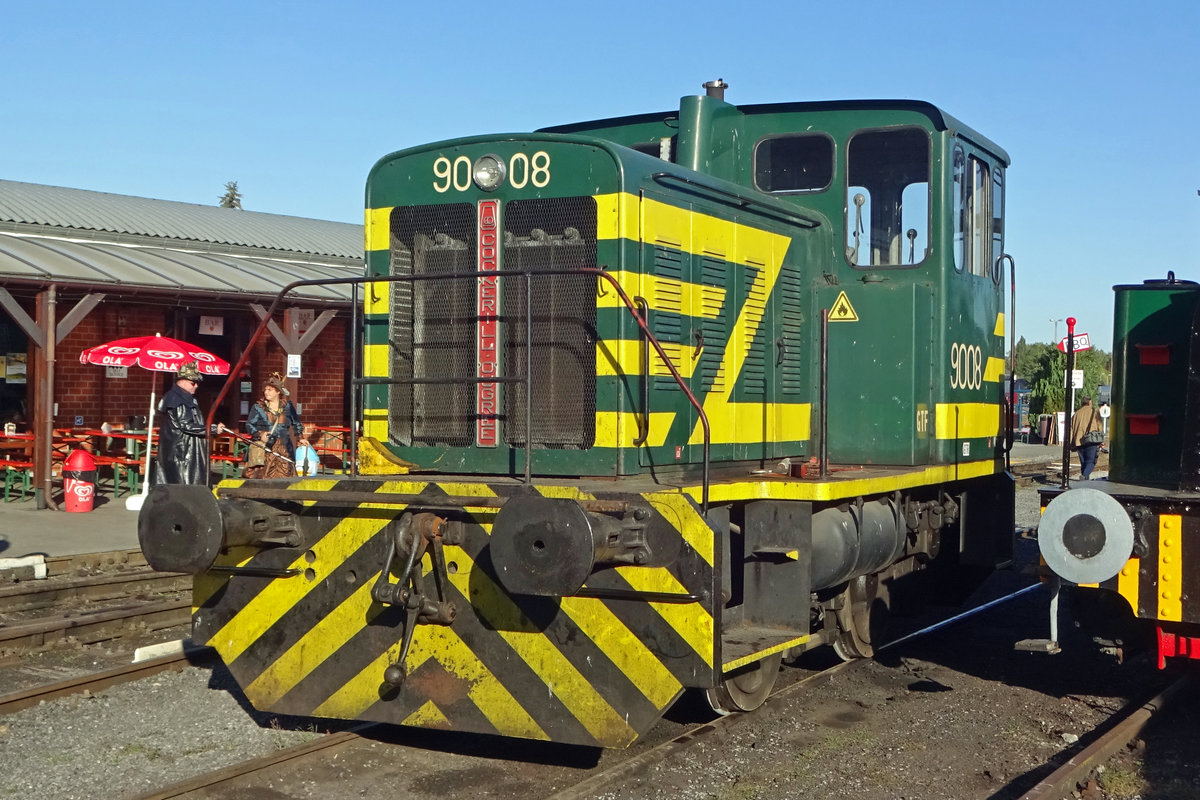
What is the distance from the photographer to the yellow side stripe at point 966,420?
24.4 ft

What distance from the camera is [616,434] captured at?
5.53m

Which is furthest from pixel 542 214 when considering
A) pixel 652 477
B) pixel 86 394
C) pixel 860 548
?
pixel 86 394

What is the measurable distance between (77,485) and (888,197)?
9.88 meters

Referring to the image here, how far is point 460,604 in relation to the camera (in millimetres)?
5160

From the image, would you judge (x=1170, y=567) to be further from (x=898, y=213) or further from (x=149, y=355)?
(x=149, y=355)

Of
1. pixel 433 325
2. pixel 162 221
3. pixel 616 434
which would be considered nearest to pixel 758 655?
pixel 616 434

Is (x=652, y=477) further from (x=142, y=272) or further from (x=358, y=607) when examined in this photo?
(x=142, y=272)

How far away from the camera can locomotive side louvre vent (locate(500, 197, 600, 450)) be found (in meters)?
5.66

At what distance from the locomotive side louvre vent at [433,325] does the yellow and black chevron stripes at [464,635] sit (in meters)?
0.72

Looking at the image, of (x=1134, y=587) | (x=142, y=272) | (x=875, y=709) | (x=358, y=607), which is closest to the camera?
(x=358, y=607)

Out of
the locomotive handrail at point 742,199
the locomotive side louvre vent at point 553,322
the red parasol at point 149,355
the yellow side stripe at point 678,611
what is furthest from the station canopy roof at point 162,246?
the yellow side stripe at point 678,611

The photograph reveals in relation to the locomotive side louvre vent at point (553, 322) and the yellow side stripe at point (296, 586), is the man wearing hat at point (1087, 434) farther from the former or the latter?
the yellow side stripe at point (296, 586)

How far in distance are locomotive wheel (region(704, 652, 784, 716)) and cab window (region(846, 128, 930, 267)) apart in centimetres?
256

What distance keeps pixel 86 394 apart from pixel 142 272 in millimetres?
2933
